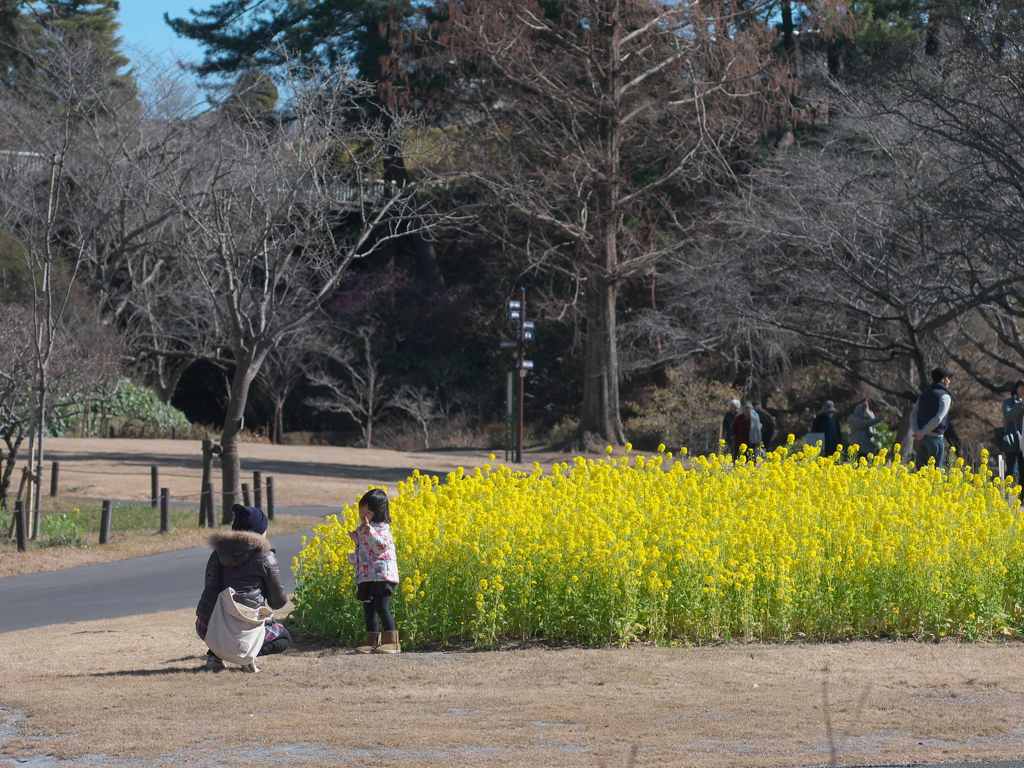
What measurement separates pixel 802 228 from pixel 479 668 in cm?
1933

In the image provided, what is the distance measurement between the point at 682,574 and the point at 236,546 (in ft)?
9.98

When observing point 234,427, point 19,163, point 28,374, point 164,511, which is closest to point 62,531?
point 164,511

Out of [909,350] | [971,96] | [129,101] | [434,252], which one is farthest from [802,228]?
[434,252]

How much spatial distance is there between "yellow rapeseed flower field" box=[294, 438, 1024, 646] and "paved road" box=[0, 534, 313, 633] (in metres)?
2.94

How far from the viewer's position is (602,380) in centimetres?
3666

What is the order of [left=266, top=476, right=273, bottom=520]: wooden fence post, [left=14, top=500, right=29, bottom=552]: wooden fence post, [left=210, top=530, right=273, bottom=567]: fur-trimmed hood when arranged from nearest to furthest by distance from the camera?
[left=210, top=530, right=273, bottom=567]: fur-trimmed hood < [left=14, top=500, right=29, bottom=552]: wooden fence post < [left=266, top=476, right=273, bottom=520]: wooden fence post

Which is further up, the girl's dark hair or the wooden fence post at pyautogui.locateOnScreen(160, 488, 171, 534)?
the girl's dark hair

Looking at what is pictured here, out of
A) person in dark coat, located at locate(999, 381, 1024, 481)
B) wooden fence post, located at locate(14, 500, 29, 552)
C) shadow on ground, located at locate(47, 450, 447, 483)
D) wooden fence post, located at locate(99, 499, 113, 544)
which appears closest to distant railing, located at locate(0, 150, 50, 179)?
shadow on ground, located at locate(47, 450, 447, 483)

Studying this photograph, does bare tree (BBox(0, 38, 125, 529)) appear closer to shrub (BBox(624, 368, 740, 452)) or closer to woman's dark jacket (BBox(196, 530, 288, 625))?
shrub (BBox(624, 368, 740, 452))

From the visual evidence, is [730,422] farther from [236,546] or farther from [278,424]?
[278,424]

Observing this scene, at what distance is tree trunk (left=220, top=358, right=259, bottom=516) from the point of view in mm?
19922

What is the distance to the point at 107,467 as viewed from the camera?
96.1ft

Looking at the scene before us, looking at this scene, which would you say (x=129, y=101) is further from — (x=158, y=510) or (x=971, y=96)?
(x=971, y=96)

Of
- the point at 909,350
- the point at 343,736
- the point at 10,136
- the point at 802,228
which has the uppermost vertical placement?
the point at 10,136
